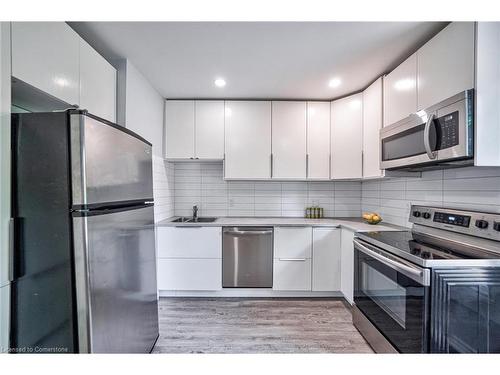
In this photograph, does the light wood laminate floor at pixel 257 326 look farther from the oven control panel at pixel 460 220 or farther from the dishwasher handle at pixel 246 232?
the oven control panel at pixel 460 220

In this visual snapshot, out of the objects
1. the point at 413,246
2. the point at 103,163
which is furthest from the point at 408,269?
the point at 103,163

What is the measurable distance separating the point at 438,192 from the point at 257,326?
6.07 ft

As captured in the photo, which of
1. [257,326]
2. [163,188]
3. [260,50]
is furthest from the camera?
[163,188]

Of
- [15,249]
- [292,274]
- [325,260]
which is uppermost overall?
[15,249]

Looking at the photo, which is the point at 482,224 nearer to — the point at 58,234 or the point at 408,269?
the point at 408,269

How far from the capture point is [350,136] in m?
2.60

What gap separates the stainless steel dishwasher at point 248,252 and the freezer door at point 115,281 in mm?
1015

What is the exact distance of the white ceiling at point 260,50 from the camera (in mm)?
1553

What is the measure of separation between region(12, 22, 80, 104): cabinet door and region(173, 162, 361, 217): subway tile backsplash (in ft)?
5.76

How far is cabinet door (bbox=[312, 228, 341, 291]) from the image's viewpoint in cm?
251

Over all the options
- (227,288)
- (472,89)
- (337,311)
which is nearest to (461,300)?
(472,89)

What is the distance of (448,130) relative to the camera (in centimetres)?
137

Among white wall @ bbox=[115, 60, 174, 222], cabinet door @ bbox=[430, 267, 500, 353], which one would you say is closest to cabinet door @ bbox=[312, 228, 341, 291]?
cabinet door @ bbox=[430, 267, 500, 353]
